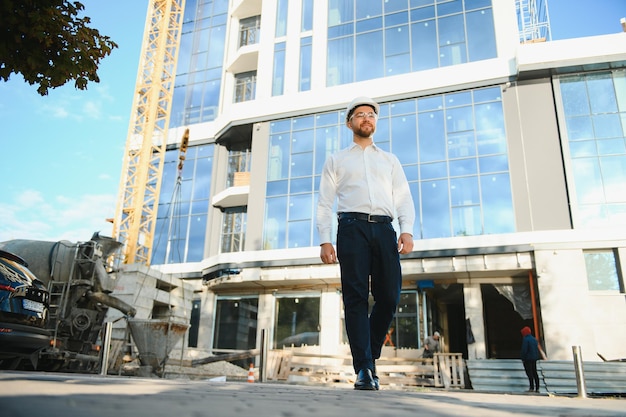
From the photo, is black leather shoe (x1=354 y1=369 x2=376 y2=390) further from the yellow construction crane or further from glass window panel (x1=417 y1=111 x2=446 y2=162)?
the yellow construction crane

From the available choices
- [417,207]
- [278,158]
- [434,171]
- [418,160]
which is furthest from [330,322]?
[278,158]

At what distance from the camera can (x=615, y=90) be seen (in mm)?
21625

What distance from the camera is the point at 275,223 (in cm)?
2498

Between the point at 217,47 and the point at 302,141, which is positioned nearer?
the point at 302,141

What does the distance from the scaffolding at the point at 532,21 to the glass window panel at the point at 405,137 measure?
8.52m

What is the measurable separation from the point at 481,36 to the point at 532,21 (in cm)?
552

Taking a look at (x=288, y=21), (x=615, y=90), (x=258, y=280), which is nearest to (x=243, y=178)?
(x=258, y=280)

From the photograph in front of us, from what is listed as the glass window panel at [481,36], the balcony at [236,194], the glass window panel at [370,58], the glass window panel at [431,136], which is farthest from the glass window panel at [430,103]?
the balcony at [236,194]

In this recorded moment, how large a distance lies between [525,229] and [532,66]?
7325 millimetres

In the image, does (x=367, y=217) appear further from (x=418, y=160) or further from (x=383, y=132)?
(x=383, y=132)

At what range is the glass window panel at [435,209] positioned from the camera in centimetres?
2159

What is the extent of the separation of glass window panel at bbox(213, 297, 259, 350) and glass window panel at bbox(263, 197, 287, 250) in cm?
330

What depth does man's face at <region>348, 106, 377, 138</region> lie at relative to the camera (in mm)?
4402

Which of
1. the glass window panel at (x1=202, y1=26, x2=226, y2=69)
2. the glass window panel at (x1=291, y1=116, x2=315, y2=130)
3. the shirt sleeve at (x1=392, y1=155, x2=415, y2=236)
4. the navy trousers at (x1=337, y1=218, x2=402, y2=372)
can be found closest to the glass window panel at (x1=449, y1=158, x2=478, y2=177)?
the glass window panel at (x1=291, y1=116, x2=315, y2=130)
